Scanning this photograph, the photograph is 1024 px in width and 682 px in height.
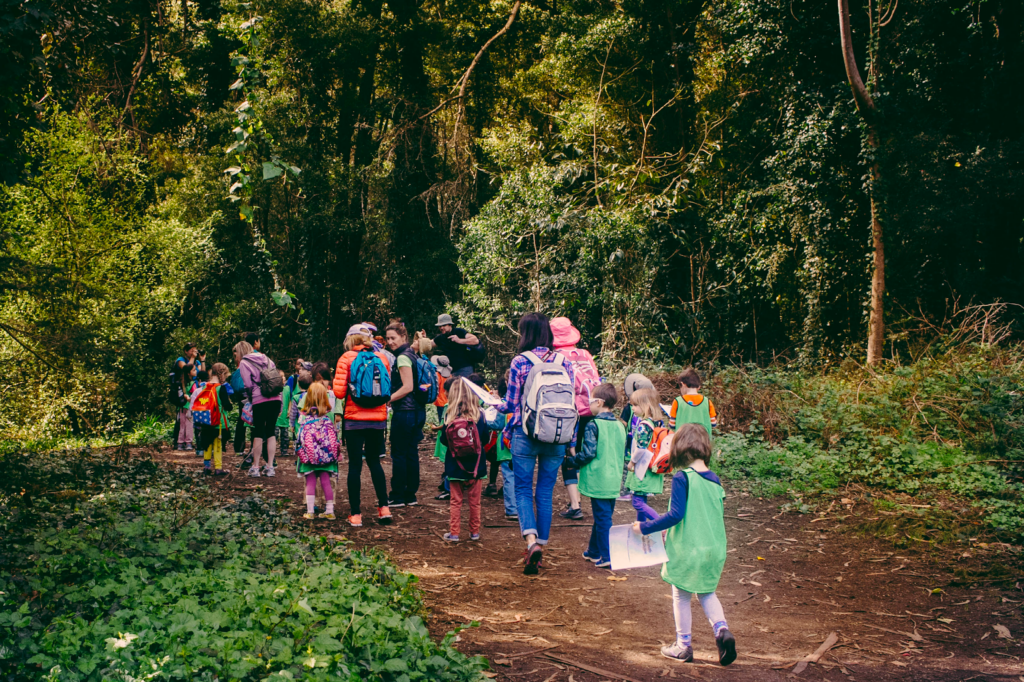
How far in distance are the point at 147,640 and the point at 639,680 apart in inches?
110

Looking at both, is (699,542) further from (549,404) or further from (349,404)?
(349,404)

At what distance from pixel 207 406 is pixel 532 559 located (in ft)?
22.1

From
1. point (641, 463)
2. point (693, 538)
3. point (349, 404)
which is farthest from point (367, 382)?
point (693, 538)

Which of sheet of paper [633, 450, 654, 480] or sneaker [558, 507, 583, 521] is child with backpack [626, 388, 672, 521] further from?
sneaker [558, 507, 583, 521]

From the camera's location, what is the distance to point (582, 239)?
16344mm

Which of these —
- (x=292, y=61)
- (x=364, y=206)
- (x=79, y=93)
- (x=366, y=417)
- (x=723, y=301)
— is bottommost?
(x=366, y=417)

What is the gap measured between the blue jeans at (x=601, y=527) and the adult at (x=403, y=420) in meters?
2.59

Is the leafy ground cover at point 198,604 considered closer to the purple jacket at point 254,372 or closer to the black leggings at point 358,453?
the black leggings at point 358,453

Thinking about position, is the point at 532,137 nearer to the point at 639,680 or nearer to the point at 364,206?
the point at 364,206

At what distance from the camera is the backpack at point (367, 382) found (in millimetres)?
7512

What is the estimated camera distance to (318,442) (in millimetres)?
7902

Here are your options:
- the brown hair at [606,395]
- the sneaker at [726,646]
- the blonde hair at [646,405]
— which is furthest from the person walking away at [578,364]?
the sneaker at [726,646]

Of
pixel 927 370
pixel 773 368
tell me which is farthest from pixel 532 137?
pixel 927 370

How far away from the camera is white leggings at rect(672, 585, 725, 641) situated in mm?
4527
